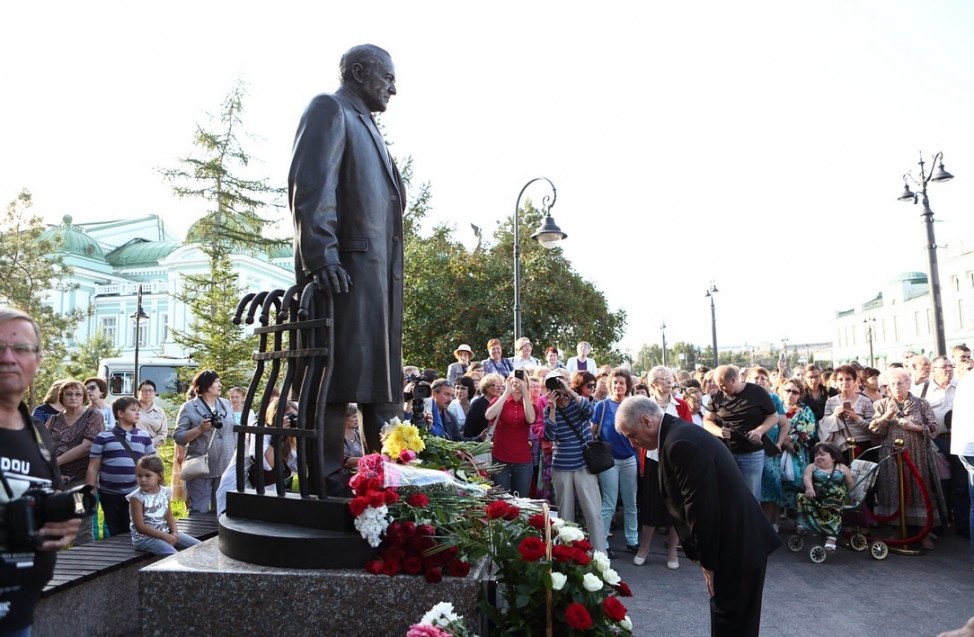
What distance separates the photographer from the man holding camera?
198 centimetres

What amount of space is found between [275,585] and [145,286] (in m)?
58.0

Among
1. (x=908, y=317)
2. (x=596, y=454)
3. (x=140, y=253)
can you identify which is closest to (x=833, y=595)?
(x=596, y=454)

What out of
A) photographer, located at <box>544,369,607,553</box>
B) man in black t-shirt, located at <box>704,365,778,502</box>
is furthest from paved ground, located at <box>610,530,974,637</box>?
man in black t-shirt, located at <box>704,365,778,502</box>

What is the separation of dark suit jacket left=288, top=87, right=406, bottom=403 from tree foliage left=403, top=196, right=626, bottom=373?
1602 cm

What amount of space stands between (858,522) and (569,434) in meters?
3.55

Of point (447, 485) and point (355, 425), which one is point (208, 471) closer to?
point (355, 425)

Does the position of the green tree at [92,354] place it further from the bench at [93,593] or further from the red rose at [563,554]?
the red rose at [563,554]

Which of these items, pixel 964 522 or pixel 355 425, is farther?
pixel 964 522

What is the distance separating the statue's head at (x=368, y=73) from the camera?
4.43 metres

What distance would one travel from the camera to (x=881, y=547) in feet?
24.3

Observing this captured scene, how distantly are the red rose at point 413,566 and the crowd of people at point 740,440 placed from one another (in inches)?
154

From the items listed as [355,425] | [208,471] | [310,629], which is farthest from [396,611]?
[208,471]

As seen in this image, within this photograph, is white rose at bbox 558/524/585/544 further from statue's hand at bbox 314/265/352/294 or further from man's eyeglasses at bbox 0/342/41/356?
man's eyeglasses at bbox 0/342/41/356

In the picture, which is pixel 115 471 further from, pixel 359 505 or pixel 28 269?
pixel 28 269
